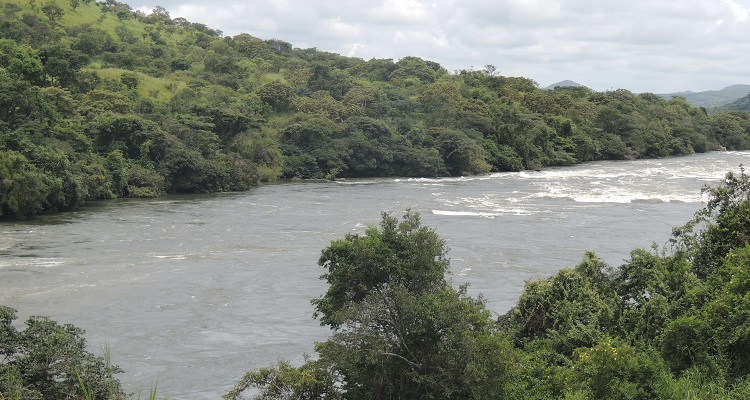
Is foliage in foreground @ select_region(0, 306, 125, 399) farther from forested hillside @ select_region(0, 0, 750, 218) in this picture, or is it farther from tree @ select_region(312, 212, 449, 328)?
forested hillside @ select_region(0, 0, 750, 218)

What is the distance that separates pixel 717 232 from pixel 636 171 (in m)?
42.4

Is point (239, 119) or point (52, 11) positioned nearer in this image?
point (239, 119)

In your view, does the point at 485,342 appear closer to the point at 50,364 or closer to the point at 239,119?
the point at 50,364

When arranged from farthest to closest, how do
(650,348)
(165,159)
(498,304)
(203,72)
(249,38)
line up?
(249,38)
(203,72)
(165,159)
(498,304)
(650,348)

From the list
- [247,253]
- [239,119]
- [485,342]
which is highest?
[239,119]

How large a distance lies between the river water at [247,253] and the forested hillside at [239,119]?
273cm

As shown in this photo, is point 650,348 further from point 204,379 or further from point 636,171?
point 636,171

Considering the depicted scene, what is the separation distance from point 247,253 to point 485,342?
58.8 feet

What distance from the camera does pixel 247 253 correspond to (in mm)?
28750

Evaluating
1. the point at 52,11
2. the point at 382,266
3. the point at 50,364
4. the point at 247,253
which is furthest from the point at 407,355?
the point at 52,11

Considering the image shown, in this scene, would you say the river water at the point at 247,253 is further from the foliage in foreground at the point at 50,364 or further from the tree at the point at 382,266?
the tree at the point at 382,266

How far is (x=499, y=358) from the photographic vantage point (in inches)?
473

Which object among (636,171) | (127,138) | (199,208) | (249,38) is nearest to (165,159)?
(127,138)

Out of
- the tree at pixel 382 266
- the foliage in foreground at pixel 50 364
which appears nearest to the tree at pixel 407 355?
the tree at pixel 382 266
